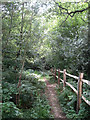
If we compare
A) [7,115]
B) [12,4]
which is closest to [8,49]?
[12,4]

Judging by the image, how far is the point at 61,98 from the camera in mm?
4758

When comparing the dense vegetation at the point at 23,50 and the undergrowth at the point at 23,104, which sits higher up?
the dense vegetation at the point at 23,50

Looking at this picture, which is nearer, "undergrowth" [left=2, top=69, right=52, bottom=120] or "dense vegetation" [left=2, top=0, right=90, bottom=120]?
"undergrowth" [left=2, top=69, right=52, bottom=120]

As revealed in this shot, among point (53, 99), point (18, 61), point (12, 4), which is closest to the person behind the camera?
point (12, 4)

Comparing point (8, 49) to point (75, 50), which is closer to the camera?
point (8, 49)

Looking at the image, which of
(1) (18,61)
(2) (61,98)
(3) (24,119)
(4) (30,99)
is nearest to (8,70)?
(1) (18,61)

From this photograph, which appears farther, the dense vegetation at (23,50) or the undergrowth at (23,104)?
the dense vegetation at (23,50)

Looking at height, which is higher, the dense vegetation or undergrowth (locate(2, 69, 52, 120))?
the dense vegetation

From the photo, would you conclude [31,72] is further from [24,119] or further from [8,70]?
[24,119]

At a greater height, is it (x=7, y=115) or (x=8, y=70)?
(x=8, y=70)

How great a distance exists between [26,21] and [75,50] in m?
2.78

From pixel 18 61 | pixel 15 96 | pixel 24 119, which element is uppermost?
pixel 18 61

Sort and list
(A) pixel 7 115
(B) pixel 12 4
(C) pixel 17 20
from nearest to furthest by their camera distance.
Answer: (A) pixel 7 115
(B) pixel 12 4
(C) pixel 17 20

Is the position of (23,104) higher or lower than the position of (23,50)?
lower
